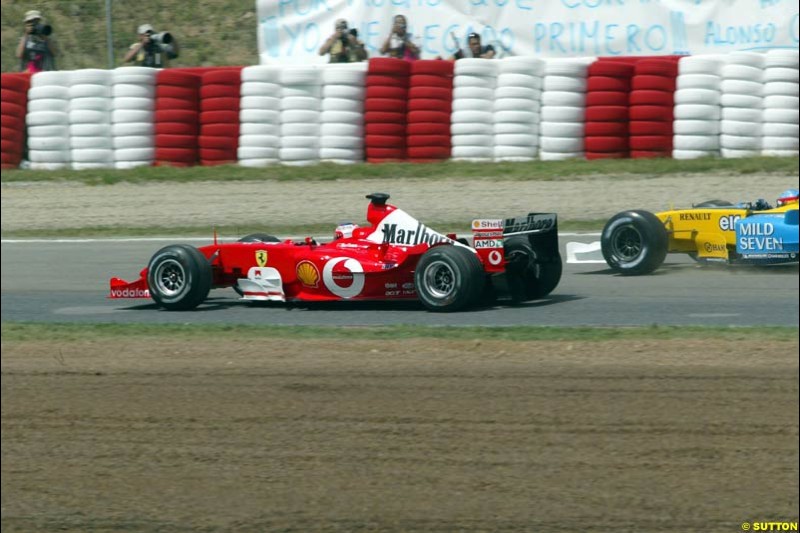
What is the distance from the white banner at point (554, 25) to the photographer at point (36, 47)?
2957mm

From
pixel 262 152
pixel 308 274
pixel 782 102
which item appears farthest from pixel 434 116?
pixel 308 274

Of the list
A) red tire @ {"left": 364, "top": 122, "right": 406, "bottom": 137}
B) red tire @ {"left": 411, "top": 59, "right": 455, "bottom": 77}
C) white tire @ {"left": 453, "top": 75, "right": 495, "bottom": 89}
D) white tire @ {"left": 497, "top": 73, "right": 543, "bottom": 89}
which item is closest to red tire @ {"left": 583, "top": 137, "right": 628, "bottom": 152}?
white tire @ {"left": 497, "top": 73, "right": 543, "bottom": 89}

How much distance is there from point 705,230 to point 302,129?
6.56m

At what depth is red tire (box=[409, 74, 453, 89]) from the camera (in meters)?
15.8

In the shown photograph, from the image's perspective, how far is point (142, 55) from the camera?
57.3 ft

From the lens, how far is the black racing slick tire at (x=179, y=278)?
10047 millimetres

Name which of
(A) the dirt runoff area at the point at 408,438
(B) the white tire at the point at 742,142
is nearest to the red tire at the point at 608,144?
(B) the white tire at the point at 742,142

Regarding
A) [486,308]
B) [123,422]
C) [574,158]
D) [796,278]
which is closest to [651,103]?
[574,158]

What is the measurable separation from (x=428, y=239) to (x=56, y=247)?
561 centimetres

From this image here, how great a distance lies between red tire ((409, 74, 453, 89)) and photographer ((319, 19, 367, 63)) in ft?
4.07

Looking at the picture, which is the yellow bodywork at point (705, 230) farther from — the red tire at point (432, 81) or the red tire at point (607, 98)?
the red tire at point (432, 81)

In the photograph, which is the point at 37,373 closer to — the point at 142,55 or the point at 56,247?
the point at 56,247

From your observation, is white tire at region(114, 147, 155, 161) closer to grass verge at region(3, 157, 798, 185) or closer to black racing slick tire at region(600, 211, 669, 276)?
grass verge at region(3, 157, 798, 185)

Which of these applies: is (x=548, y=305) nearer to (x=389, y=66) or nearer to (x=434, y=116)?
(x=434, y=116)
